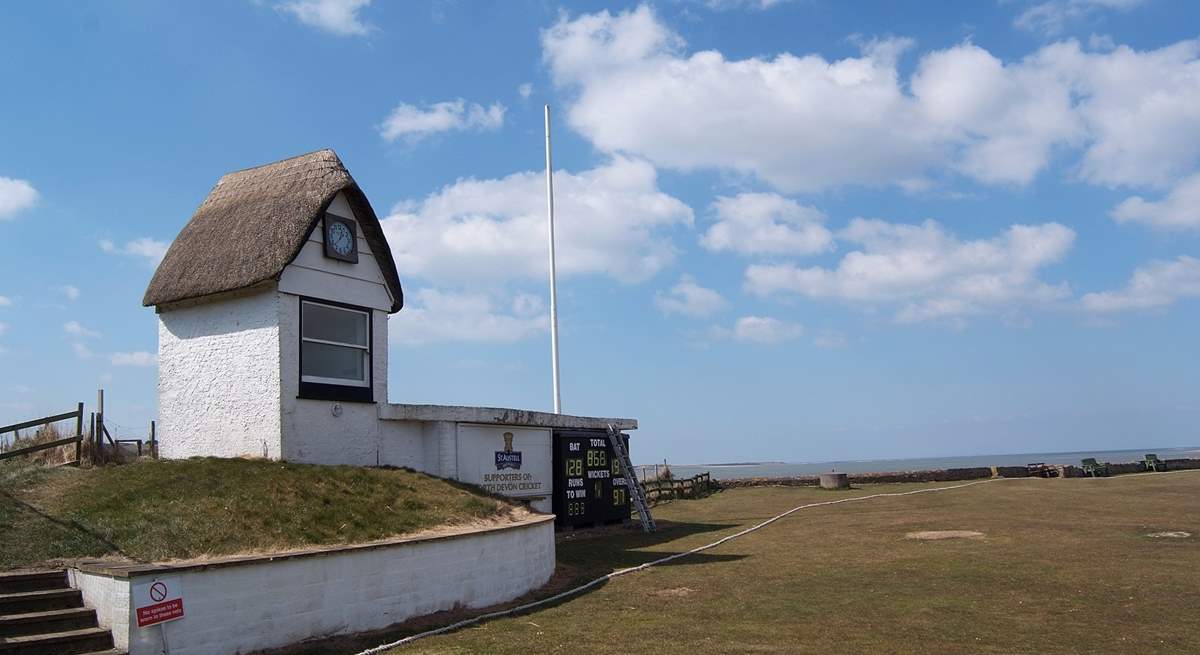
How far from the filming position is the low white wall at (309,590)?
9.27 metres

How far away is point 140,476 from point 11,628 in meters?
4.32

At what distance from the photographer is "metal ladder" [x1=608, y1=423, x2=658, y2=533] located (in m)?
23.8

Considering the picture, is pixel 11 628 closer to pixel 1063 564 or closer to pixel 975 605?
pixel 975 605

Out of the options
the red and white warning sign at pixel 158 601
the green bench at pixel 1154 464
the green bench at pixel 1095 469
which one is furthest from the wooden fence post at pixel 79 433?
the green bench at pixel 1154 464

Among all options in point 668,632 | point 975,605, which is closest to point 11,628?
point 668,632

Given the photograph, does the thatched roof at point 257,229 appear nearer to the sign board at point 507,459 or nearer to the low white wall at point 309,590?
the sign board at point 507,459

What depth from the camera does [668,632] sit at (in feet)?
36.4

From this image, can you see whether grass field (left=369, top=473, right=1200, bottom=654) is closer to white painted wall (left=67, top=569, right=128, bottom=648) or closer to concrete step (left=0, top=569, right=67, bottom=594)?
white painted wall (left=67, top=569, right=128, bottom=648)

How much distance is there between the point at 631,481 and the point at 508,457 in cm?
522

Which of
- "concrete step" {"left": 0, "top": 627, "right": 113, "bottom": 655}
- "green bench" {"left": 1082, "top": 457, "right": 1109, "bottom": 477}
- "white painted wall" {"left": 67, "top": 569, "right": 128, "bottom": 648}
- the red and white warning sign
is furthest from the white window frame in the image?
"green bench" {"left": 1082, "top": 457, "right": 1109, "bottom": 477}

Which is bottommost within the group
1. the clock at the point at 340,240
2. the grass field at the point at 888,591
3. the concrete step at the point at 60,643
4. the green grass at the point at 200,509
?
the grass field at the point at 888,591

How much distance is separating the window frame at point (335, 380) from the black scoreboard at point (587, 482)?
620 cm

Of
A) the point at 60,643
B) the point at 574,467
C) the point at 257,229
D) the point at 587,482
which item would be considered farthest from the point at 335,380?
the point at 587,482

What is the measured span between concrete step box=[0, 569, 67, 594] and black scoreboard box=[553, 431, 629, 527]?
12.2 metres
